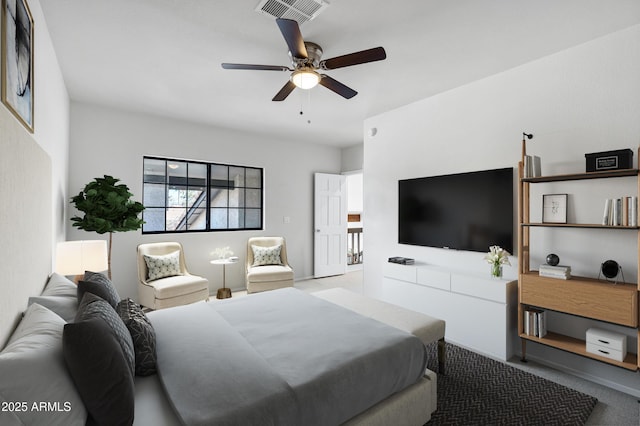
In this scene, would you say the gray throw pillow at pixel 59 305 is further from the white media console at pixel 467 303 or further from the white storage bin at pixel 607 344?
the white storage bin at pixel 607 344

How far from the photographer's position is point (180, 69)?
9.50ft


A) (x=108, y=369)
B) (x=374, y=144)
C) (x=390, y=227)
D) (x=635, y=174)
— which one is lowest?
(x=108, y=369)

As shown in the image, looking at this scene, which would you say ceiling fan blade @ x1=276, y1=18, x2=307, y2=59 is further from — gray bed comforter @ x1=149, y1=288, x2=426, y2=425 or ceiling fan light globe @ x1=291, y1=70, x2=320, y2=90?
gray bed comforter @ x1=149, y1=288, x2=426, y2=425

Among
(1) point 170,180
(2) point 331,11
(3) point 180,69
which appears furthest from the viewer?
(1) point 170,180

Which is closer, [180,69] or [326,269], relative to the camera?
[180,69]

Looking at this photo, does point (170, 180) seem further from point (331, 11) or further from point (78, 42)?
point (331, 11)

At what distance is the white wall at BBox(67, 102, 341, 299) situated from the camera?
12.8 feet

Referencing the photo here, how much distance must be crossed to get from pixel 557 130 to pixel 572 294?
1387 mm

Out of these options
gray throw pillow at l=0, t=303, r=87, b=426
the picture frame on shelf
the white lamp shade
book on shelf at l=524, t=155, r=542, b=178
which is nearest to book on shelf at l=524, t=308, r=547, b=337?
the picture frame on shelf

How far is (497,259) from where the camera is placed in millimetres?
2844

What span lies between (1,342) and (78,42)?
2.41 m

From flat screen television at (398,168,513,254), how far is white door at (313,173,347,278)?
220cm

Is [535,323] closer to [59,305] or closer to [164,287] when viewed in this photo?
[59,305]

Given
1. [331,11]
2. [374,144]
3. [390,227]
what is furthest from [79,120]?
[390,227]
